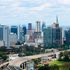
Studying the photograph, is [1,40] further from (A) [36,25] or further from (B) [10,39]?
(A) [36,25]

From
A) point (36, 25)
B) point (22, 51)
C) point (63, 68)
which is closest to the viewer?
point (63, 68)

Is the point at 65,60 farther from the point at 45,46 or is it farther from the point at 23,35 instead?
the point at 23,35

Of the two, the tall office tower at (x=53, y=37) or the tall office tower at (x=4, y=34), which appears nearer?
the tall office tower at (x=53, y=37)

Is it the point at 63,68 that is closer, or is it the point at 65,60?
the point at 63,68

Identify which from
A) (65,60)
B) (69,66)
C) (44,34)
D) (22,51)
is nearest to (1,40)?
(44,34)

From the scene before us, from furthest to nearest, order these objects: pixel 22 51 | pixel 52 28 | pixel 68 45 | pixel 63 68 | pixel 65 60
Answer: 1. pixel 52 28
2. pixel 68 45
3. pixel 22 51
4. pixel 65 60
5. pixel 63 68

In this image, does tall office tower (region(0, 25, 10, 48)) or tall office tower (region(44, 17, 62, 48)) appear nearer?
tall office tower (region(44, 17, 62, 48))

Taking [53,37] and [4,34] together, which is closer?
[53,37]

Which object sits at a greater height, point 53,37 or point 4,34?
point 4,34
